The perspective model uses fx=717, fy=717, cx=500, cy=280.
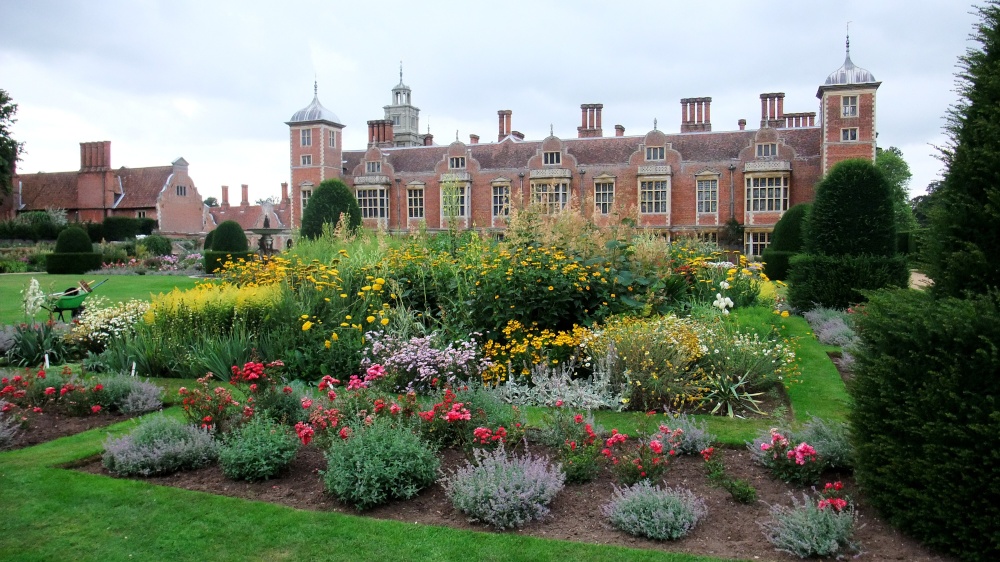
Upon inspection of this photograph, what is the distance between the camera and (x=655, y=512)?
329 centimetres

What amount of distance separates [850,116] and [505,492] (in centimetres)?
2993

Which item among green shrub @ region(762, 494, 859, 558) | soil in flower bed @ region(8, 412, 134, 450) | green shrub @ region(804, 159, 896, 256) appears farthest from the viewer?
green shrub @ region(804, 159, 896, 256)

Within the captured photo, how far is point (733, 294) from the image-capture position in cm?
961

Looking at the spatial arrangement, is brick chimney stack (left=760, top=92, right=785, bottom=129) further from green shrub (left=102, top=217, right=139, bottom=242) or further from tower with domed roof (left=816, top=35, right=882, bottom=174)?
green shrub (left=102, top=217, right=139, bottom=242)

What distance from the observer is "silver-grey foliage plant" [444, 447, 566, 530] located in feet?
11.2

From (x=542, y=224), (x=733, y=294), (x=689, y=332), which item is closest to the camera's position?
(x=689, y=332)

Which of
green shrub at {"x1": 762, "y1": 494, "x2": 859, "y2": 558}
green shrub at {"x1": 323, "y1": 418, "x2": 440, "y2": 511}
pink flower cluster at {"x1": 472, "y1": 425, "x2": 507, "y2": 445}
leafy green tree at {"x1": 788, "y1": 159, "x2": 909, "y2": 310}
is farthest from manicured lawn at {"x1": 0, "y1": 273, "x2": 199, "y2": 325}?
green shrub at {"x1": 762, "y1": 494, "x2": 859, "y2": 558}

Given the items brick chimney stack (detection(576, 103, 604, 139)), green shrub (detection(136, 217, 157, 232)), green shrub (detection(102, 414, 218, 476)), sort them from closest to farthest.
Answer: green shrub (detection(102, 414, 218, 476)) < brick chimney stack (detection(576, 103, 604, 139)) < green shrub (detection(136, 217, 157, 232))

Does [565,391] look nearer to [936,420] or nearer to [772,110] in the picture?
[936,420]

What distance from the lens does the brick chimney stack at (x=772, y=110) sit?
33469mm

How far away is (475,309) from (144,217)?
4431 centimetres

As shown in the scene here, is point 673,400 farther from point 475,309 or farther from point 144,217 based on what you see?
point 144,217

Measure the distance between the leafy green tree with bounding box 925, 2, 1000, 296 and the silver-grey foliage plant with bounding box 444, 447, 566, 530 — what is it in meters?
2.04

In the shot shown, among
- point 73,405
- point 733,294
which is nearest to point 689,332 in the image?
point 733,294
